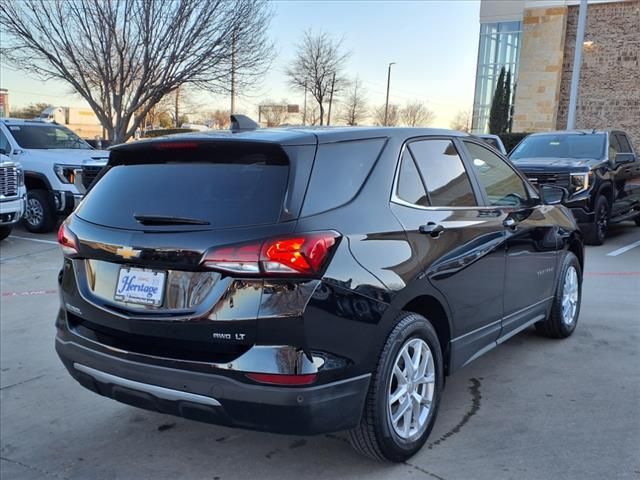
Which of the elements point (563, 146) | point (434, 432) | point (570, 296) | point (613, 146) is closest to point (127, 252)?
point (434, 432)

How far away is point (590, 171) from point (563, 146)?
1.48 m

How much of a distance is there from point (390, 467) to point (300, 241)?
137cm

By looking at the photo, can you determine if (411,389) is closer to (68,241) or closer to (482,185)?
(482,185)

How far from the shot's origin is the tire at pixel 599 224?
9.92m

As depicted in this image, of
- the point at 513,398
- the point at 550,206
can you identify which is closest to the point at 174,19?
the point at 550,206

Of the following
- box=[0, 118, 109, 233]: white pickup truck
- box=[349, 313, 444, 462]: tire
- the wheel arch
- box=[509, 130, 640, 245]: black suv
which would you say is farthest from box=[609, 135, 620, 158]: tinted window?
box=[0, 118, 109, 233]: white pickup truck

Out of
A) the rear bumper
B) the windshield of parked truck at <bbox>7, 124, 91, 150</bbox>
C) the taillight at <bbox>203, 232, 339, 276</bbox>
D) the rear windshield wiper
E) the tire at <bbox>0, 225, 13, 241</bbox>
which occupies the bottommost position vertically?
the tire at <bbox>0, 225, 13, 241</bbox>

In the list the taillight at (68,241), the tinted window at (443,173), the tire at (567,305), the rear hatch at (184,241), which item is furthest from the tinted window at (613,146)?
the taillight at (68,241)

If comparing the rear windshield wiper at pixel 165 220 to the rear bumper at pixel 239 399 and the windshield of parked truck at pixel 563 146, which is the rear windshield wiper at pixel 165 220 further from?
the windshield of parked truck at pixel 563 146

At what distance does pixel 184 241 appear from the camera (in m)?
2.64

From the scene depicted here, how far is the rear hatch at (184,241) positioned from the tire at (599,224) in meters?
8.47

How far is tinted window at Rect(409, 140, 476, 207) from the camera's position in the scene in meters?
3.44

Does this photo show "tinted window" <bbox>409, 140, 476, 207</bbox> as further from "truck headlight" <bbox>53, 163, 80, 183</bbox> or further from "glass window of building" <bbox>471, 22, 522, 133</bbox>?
"glass window of building" <bbox>471, 22, 522, 133</bbox>

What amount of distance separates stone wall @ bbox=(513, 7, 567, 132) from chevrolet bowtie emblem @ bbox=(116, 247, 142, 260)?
27.7 metres
